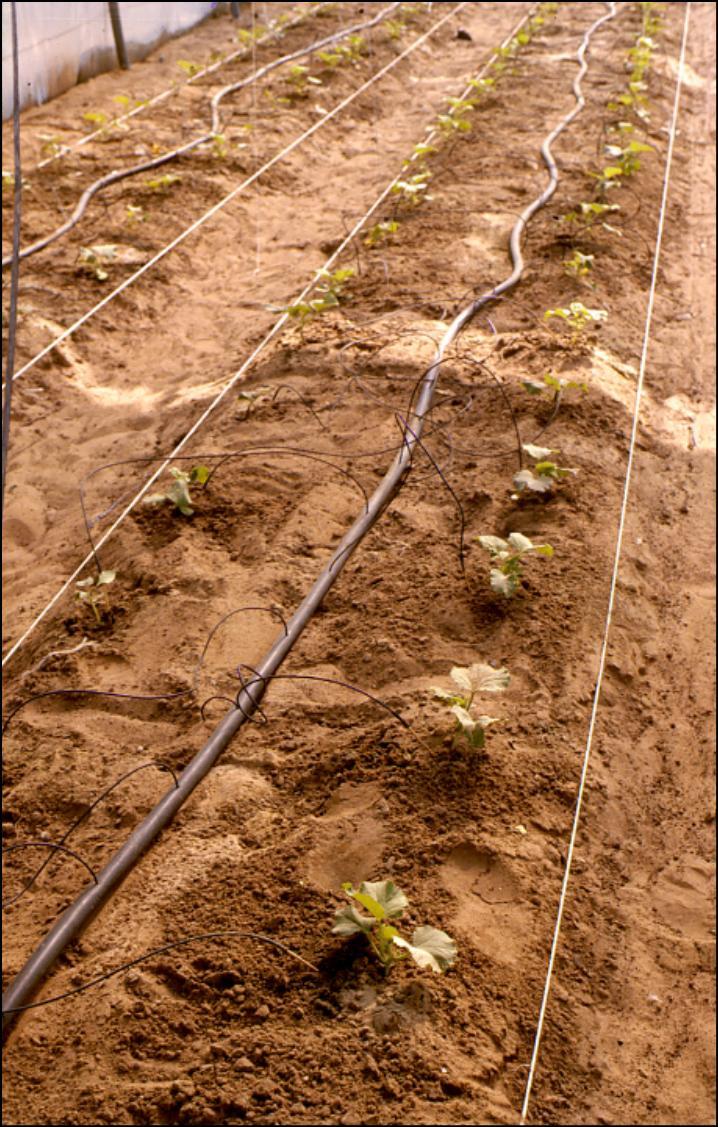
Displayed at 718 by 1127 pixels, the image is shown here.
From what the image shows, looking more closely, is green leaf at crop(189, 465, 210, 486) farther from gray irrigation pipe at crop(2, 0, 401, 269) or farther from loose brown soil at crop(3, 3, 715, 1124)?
gray irrigation pipe at crop(2, 0, 401, 269)

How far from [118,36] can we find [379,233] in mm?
5162

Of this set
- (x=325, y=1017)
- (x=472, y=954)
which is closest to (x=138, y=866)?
(x=325, y=1017)

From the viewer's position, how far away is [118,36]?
9.23 meters

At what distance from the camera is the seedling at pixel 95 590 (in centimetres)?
332

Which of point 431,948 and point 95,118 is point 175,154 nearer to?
point 95,118

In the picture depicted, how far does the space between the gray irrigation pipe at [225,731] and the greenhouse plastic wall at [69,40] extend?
15.7 ft

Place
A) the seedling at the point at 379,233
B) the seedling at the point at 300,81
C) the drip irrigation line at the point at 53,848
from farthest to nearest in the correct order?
the seedling at the point at 300,81, the seedling at the point at 379,233, the drip irrigation line at the point at 53,848

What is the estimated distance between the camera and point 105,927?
237 cm

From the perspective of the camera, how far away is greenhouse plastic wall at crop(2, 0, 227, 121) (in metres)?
7.64

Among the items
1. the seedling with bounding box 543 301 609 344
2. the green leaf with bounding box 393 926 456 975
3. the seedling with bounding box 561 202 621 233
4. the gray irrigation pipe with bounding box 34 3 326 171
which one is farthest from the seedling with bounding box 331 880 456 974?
the gray irrigation pipe with bounding box 34 3 326 171

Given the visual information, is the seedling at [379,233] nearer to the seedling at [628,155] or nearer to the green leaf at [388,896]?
the seedling at [628,155]

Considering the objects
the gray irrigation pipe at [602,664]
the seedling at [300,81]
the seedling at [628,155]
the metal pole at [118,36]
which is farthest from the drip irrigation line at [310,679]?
the metal pole at [118,36]

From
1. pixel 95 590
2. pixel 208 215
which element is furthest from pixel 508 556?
pixel 208 215

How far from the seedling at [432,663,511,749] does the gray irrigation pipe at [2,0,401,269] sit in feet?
9.00
